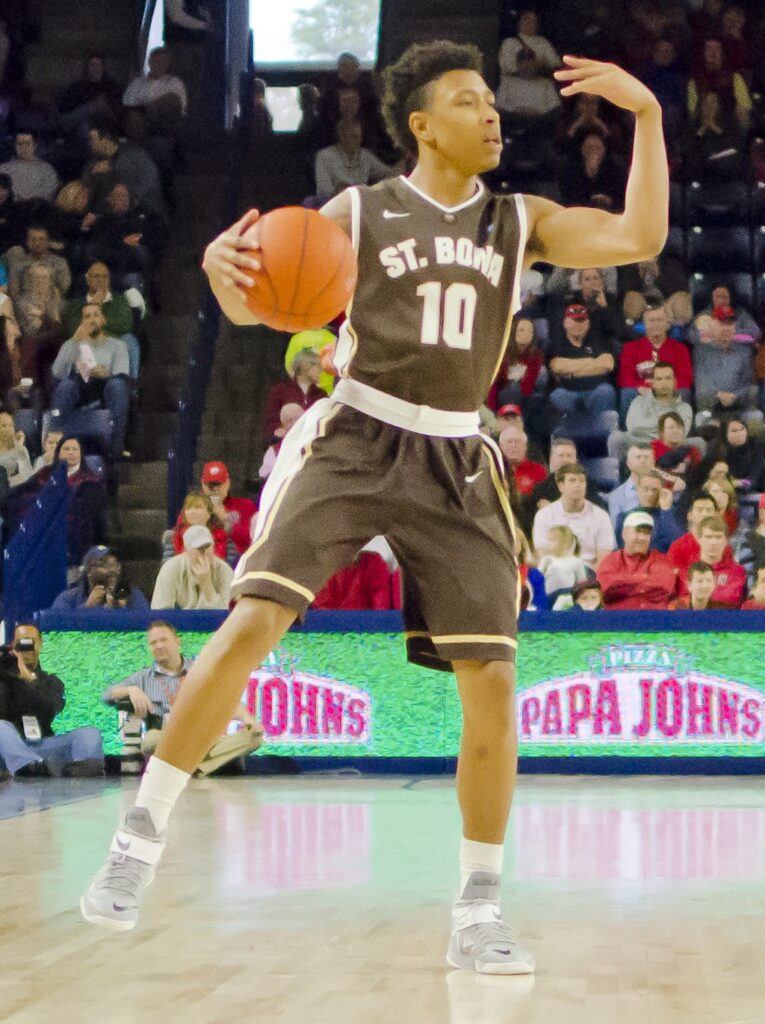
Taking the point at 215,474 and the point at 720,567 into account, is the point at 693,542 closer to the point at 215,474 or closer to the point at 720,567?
the point at 720,567

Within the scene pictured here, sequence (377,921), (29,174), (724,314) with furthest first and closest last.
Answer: (29,174)
(724,314)
(377,921)

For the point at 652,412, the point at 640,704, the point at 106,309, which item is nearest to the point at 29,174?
the point at 106,309

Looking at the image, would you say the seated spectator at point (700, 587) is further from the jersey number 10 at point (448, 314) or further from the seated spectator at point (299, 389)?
the jersey number 10 at point (448, 314)

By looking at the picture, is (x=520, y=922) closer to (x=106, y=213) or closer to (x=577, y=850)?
(x=577, y=850)

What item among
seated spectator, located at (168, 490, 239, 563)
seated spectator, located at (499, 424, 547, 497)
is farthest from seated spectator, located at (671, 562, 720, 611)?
seated spectator, located at (168, 490, 239, 563)

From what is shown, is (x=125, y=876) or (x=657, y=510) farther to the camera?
(x=657, y=510)

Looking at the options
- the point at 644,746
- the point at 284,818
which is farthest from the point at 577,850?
the point at 644,746

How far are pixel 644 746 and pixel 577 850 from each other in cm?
394

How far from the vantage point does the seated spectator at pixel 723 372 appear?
12.4 metres

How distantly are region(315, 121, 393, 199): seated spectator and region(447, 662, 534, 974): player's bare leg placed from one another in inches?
443

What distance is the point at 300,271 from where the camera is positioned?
3760 mm

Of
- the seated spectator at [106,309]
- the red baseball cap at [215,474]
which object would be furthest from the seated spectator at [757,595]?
the seated spectator at [106,309]

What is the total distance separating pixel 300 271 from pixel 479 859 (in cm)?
142

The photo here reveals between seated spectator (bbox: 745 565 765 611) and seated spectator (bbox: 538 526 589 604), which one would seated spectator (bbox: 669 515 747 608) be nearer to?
seated spectator (bbox: 745 565 765 611)
